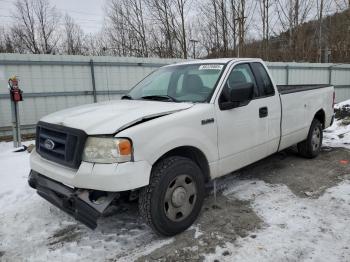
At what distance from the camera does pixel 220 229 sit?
3473 mm

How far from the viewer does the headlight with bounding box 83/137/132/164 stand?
2.84 metres

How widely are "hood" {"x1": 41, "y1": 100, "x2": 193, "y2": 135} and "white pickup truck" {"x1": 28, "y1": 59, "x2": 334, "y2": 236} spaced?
0.01 m

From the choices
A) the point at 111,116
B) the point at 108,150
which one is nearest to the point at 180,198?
the point at 108,150

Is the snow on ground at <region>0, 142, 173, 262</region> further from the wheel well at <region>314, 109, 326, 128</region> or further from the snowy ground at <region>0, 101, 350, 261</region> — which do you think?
the wheel well at <region>314, 109, 326, 128</region>

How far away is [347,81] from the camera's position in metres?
18.0

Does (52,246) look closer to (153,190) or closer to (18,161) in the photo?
(153,190)

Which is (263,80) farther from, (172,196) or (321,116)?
(172,196)

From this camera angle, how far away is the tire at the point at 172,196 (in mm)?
3057

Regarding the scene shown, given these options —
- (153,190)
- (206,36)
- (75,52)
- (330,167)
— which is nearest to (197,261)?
(153,190)

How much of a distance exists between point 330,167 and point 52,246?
4630mm

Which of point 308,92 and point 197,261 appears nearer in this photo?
point 197,261

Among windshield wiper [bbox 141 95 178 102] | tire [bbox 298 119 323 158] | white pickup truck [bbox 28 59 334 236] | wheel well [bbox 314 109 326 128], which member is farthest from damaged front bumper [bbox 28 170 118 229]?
wheel well [bbox 314 109 326 128]

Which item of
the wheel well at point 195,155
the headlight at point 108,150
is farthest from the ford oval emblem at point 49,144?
the wheel well at point 195,155

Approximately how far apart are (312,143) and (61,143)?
465 centimetres
